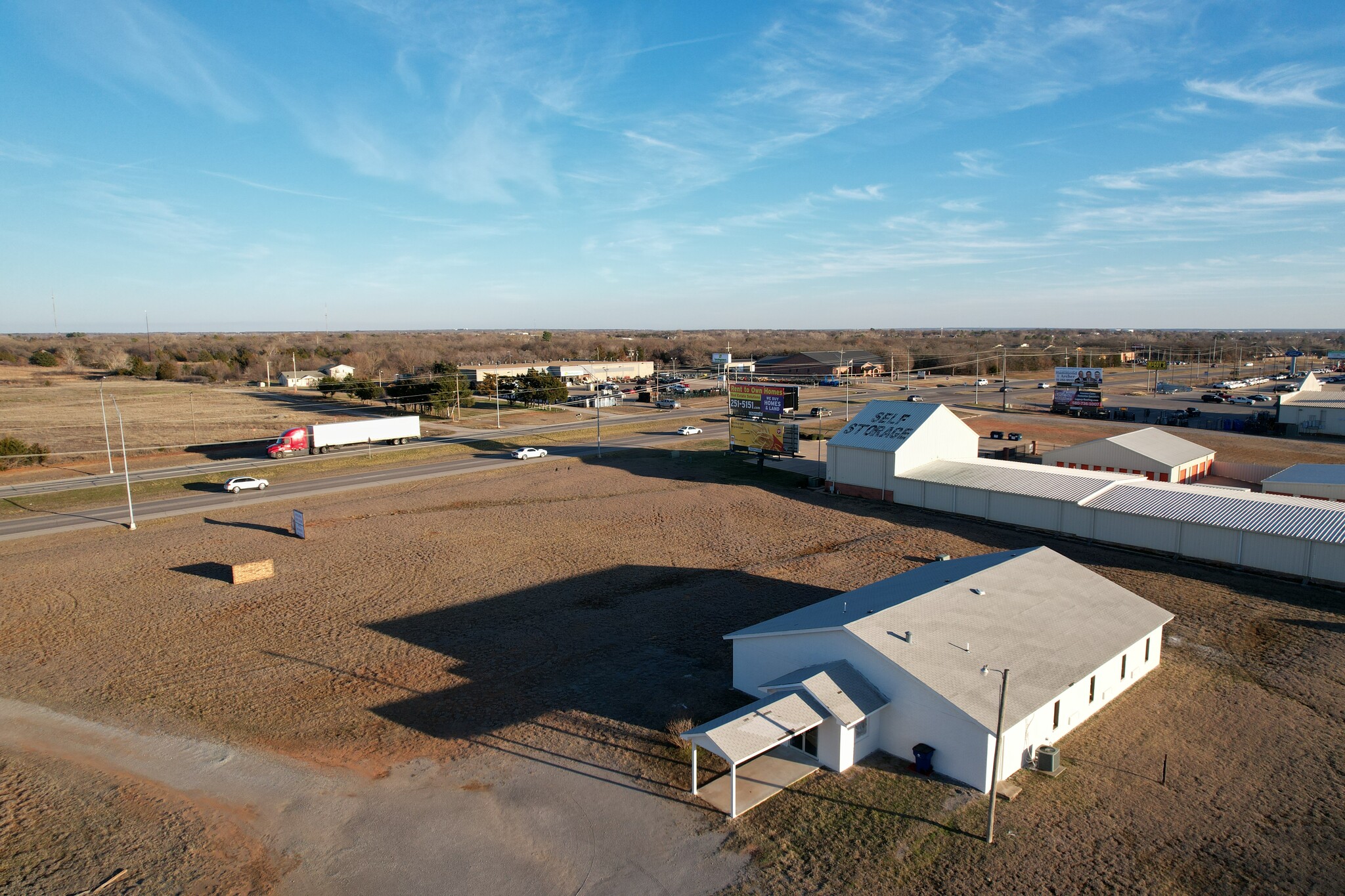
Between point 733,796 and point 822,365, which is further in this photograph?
point 822,365

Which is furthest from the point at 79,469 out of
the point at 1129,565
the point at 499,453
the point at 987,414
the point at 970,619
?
the point at 987,414

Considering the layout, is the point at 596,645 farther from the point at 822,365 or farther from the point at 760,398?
the point at 822,365

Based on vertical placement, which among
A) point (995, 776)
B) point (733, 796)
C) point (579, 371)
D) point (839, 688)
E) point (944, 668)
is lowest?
point (733, 796)

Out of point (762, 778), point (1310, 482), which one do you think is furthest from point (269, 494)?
point (1310, 482)

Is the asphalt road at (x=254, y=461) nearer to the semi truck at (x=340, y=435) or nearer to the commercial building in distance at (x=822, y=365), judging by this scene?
the semi truck at (x=340, y=435)

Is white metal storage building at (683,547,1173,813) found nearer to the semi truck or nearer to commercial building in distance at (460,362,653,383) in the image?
the semi truck

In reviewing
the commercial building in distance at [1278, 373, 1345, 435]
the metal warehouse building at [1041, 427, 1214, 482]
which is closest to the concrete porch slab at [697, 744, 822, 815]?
the metal warehouse building at [1041, 427, 1214, 482]

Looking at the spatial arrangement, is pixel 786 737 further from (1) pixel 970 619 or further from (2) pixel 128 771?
(2) pixel 128 771

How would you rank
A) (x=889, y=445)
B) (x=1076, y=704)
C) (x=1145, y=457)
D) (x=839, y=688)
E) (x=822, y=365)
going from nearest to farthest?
(x=839, y=688) < (x=1076, y=704) < (x=889, y=445) < (x=1145, y=457) < (x=822, y=365)

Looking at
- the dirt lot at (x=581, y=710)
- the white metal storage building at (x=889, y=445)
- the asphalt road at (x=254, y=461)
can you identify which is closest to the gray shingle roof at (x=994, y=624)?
the dirt lot at (x=581, y=710)
